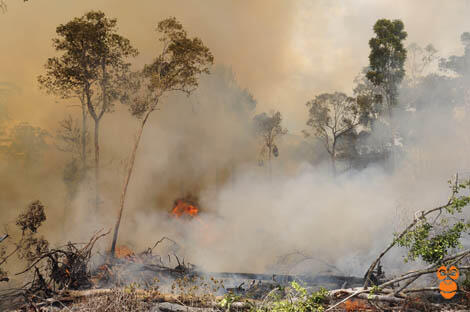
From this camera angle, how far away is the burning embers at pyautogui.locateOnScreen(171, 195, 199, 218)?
23.0 metres

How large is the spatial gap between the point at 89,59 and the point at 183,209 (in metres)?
11.5

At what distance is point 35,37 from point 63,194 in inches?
414

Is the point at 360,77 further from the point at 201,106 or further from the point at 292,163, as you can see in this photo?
the point at 201,106

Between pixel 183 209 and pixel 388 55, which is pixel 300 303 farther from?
pixel 388 55

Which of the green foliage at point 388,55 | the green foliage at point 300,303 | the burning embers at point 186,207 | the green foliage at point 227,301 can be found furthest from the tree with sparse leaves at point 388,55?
the green foliage at point 227,301

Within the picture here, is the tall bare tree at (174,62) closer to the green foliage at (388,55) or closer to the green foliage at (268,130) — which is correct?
the green foliage at (388,55)

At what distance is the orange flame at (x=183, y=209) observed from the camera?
23031 millimetres

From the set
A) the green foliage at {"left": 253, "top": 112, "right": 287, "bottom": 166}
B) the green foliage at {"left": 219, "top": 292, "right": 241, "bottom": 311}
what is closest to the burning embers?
the green foliage at {"left": 253, "top": 112, "right": 287, "bottom": 166}

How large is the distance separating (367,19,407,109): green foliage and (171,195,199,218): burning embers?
15359 mm

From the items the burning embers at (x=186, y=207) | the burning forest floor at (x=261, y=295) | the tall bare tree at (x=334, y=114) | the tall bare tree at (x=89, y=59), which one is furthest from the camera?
the tall bare tree at (x=334, y=114)

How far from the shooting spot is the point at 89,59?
1789 cm

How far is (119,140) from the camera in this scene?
2317 cm

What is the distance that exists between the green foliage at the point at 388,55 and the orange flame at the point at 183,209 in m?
15.5

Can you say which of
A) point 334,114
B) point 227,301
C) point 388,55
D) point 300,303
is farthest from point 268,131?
point 300,303
